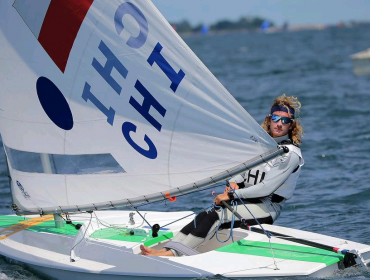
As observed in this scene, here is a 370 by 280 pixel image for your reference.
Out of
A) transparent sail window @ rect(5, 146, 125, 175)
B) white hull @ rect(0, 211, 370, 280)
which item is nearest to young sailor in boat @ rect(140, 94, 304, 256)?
white hull @ rect(0, 211, 370, 280)

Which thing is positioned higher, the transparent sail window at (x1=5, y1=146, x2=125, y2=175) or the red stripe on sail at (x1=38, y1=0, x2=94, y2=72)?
the red stripe on sail at (x1=38, y1=0, x2=94, y2=72)

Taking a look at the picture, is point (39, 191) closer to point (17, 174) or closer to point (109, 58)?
point (17, 174)

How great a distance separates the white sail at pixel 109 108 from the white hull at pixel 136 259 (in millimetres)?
327

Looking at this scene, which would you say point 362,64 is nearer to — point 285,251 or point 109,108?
point 285,251

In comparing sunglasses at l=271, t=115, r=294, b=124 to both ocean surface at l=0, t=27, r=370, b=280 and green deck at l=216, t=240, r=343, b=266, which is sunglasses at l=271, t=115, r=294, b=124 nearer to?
green deck at l=216, t=240, r=343, b=266

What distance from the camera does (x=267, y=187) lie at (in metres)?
5.26

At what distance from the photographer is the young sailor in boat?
16.9ft

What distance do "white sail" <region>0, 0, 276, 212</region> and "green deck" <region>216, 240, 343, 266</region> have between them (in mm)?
631

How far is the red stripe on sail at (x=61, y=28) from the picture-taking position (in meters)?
4.92

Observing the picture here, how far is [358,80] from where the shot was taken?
67.2ft

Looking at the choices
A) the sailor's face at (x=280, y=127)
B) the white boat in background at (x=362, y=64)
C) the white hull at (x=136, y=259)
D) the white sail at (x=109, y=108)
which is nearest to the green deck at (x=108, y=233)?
the white hull at (x=136, y=259)

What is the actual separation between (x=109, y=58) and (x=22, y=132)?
939 millimetres

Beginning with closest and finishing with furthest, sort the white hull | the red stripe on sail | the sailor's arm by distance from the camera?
the white hull → the red stripe on sail → the sailor's arm

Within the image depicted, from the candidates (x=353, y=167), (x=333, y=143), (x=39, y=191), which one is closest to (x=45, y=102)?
(x=39, y=191)
